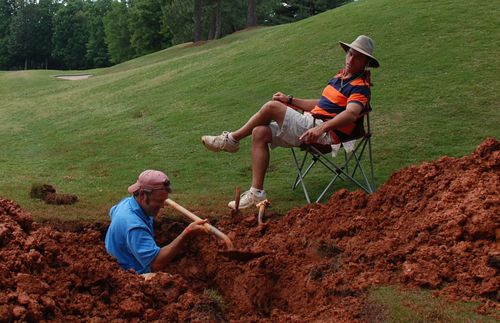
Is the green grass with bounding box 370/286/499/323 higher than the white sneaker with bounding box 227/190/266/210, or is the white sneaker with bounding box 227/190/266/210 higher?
the green grass with bounding box 370/286/499/323

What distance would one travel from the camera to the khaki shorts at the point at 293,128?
22.3 ft

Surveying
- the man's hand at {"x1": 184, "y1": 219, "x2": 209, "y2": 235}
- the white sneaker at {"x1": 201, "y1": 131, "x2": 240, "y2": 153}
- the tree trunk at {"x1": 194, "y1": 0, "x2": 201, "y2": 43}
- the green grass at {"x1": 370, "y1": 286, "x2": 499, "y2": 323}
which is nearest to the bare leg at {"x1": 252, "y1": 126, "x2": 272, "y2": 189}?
the white sneaker at {"x1": 201, "y1": 131, "x2": 240, "y2": 153}

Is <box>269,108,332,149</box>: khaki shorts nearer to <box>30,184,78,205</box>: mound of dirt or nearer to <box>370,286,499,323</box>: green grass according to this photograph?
<box>30,184,78,205</box>: mound of dirt

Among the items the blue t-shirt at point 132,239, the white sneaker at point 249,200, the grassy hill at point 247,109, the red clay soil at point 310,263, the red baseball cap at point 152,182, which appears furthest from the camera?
the grassy hill at point 247,109

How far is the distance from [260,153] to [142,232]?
2.27 m

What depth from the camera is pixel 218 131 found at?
1169cm

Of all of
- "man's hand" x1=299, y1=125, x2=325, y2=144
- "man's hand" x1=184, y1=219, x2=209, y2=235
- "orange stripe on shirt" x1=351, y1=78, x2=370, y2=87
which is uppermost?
"orange stripe on shirt" x1=351, y1=78, x2=370, y2=87

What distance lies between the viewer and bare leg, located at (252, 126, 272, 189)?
6.75m

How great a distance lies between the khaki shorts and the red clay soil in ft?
3.45

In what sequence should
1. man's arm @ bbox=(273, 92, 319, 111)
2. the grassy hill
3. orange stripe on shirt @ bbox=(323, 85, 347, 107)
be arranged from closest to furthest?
orange stripe on shirt @ bbox=(323, 85, 347, 107), man's arm @ bbox=(273, 92, 319, 111), the grassy hill

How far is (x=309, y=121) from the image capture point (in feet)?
22.8

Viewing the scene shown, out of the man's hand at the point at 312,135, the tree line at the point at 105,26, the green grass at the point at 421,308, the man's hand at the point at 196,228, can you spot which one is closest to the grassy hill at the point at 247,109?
the man's hand at the point at 312,135

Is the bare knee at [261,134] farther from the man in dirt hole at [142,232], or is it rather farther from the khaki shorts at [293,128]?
the man in dirt hole at [142,232]

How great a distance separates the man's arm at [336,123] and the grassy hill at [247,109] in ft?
3.16
